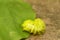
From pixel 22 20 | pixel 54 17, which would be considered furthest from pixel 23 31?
pixel 54 17

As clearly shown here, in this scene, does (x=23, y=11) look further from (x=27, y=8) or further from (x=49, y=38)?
(x=49, y=38)
